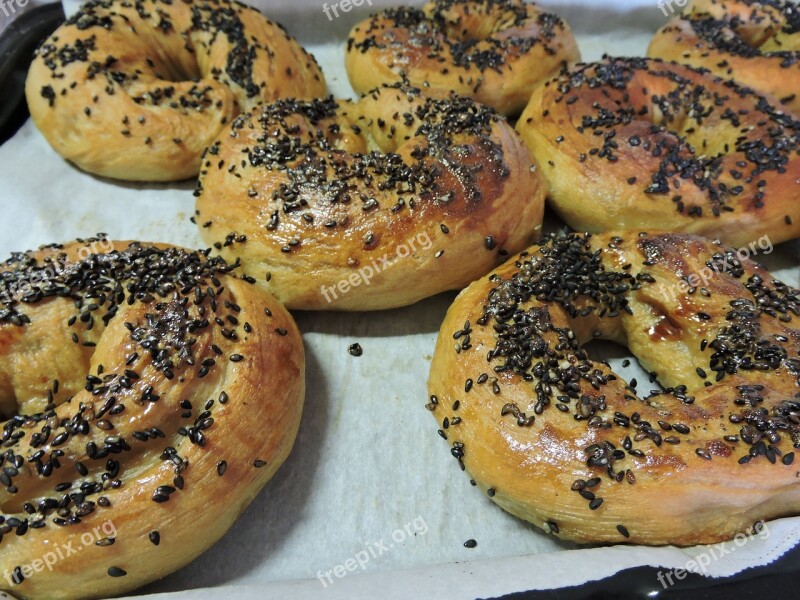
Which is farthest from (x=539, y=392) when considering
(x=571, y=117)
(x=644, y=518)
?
(x=571, y=117)

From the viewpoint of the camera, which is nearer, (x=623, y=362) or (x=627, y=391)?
(x=627, y=391)

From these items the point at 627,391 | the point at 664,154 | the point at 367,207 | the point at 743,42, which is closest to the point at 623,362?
the point at 627,391

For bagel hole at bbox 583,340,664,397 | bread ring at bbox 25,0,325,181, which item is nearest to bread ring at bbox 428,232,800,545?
bagel hole at bbox 583,340,664,397

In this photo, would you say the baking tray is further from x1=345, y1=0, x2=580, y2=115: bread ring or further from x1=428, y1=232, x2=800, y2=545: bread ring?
x1=345, y1=0, x2=580, y2=115: bread ring

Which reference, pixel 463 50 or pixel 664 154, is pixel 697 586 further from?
pixel 463 50

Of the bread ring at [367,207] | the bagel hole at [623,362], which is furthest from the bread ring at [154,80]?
the bagel hole at [623,362]

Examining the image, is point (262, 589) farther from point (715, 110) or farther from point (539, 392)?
point (715, 110)

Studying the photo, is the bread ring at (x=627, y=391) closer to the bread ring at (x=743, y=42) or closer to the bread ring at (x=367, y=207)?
the bread ring at (x=367, y=207)
